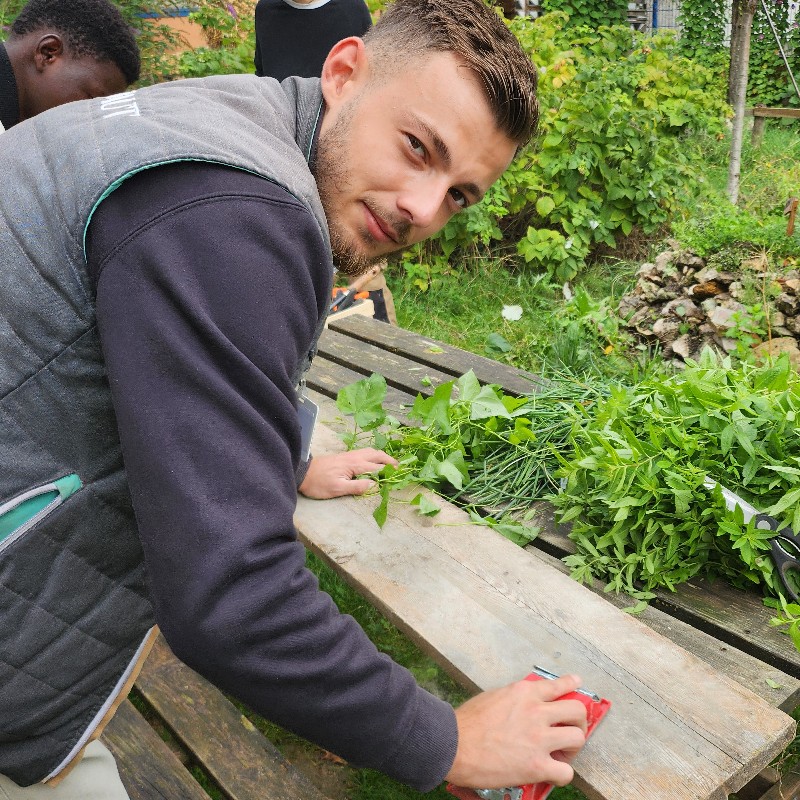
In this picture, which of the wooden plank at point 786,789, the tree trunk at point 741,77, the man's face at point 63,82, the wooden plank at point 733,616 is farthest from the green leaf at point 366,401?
the tree trunk at point 741,77

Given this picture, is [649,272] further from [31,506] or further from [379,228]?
[31,506]

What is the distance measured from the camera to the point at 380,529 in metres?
1.86

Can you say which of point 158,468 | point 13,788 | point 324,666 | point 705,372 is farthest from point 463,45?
point 13,788

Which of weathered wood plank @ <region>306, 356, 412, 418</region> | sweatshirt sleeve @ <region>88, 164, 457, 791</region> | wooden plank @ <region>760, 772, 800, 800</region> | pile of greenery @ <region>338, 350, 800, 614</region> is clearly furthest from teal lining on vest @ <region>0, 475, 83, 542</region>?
wooden plank @ <region>760, 772, 800, 800</region>

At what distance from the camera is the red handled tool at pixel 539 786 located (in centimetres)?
123

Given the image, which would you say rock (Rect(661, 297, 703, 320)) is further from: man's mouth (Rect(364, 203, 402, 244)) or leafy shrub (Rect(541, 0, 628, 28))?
leafy shrub (Rect(541, 0, 628, 28))

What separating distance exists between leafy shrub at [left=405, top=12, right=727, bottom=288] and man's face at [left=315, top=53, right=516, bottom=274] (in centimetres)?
412

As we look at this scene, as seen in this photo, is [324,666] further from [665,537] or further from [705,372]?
[705,372]

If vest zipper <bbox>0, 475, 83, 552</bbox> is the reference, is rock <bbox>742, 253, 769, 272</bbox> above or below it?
Result: below

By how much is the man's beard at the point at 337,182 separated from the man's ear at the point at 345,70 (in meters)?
0.06

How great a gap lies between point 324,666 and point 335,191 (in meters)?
0.76

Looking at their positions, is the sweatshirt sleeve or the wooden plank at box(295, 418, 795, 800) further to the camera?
the wooden plank at box(295, 418, 795, 800)

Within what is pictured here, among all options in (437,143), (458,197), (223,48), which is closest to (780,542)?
(458,197)

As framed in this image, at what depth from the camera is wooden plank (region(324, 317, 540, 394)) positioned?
266cm
